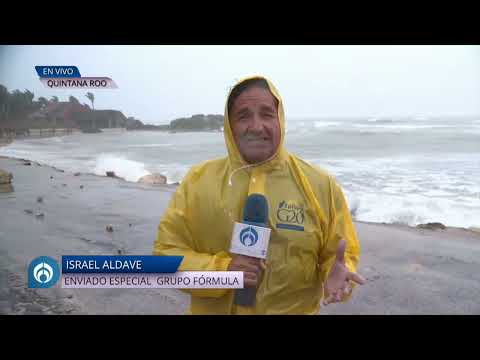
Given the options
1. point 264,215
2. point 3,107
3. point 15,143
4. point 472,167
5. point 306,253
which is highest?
point 3,107

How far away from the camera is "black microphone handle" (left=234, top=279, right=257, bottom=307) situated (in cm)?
157

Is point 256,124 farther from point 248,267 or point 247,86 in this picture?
point 248,267

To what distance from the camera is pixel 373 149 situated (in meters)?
2.48

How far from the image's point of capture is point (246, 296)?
1.57 metres

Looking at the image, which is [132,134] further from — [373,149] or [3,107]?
[373,149]

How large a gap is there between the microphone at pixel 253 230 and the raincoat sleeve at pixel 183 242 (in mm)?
125

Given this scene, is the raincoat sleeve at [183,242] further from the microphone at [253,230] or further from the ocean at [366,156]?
the ocean at [366,156]

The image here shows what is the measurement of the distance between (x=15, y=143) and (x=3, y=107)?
26 cm

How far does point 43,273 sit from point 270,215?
1.27m

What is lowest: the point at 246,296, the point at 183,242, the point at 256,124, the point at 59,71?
the point at 246,296

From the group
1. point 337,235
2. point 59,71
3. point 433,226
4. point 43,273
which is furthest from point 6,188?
point 433,226

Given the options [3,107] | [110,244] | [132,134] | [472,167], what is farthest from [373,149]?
[3,107]

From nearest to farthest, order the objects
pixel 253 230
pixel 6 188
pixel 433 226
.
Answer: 1. pixel 253 230
2. pixel 6 188
3. pixel 433 226

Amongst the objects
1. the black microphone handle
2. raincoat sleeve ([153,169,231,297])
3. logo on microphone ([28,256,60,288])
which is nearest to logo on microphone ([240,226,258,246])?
raincoat sleeve ([153,169,231,297])
